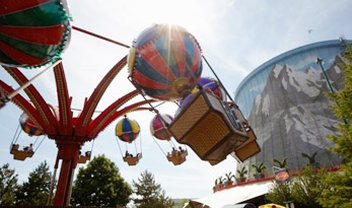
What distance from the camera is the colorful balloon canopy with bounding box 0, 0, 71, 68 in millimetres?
2500

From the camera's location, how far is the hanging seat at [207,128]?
2.30m

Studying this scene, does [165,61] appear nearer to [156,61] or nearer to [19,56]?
[156,61]

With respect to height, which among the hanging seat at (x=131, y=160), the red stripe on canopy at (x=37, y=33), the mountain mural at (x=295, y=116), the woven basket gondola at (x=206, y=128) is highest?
the mountain mural at (x=295, y=116)

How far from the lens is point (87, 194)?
28.9 meters

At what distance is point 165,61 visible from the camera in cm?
299

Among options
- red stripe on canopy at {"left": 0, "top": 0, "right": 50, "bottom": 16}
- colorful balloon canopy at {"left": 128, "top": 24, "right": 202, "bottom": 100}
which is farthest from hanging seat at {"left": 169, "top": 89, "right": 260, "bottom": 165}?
red stripe on canopy at {"left": 0, "top": 0, "right": 50, "bottom": 16}

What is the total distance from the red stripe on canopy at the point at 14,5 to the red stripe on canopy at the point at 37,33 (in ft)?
0.54

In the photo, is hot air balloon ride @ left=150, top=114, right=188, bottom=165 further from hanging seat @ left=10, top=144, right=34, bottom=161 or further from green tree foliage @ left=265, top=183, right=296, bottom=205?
green tree foliage @ left=265, top=183, right=296, bottom=205

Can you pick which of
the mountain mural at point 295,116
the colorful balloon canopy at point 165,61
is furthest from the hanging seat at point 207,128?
the mountain mural at point 295,116

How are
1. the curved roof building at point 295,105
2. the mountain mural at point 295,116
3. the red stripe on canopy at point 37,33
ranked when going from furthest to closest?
the curved roof building at point 295,105 → the mountain mural at point 295,116 → the red stripe on canopy at point 37,33

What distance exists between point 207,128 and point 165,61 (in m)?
1.09

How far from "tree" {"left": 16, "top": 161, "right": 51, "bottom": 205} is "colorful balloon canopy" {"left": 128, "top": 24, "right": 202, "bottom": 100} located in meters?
37.9

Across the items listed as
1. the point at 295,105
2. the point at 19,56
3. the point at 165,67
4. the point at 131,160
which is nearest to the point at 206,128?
the point at 165,67

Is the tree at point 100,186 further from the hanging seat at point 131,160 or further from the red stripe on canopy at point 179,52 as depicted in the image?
the red stripe on canopy at point 179,52
